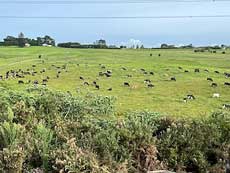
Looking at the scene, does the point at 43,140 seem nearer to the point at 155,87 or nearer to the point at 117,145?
the point at 117,145

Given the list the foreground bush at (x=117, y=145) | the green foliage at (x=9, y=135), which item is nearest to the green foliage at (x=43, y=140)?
the foreground bush at (x=117, y=145)

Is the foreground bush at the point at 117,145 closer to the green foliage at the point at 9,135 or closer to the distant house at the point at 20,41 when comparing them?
the green foliage at the point at 9,135

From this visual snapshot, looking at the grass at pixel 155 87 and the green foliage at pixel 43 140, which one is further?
the grass at pixel 155 87

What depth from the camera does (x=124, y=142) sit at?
13273mm

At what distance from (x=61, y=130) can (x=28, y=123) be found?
1776mm

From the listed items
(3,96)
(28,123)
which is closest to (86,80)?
(3,96)

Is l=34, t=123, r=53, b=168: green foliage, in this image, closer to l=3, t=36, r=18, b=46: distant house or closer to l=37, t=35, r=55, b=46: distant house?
l=3, t=36, r=18, b=46: distant house

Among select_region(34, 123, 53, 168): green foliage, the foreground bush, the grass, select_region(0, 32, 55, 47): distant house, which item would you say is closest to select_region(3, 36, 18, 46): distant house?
select_region(0, 32, 55, 47): distant house

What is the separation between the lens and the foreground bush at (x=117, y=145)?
12273 millimetres

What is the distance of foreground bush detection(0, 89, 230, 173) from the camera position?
12273 millimetres

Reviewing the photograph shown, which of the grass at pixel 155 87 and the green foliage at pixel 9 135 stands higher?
the green foliage at pixel 9 135

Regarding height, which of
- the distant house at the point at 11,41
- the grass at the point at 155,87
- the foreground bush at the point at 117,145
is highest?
the foreground bush at the point at 117,145

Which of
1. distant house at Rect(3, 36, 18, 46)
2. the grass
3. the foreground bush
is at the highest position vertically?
the foreground bush

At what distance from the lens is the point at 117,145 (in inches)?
512
